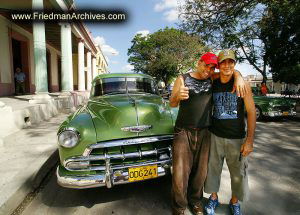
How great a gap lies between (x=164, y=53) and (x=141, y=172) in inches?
1402

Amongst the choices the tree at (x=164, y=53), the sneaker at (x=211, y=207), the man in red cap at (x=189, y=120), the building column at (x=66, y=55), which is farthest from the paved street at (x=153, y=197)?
the tree at (x=164, y=53)

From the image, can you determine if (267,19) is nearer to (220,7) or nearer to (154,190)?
(220,7)

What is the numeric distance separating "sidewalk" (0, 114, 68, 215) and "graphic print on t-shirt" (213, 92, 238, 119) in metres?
2.62

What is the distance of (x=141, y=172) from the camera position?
7.99 feet

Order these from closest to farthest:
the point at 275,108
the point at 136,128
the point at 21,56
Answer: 1. the point at 136,128
2. the point at 275,108
3. the point at 21,56

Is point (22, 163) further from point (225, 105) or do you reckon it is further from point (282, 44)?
→ point (282, 44)

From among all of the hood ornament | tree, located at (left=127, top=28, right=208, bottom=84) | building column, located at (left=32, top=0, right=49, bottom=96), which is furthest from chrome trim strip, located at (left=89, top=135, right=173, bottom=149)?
tree, located at (left=127, top=28, right=208, bottom=84)

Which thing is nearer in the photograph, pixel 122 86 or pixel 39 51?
pixel 122 86

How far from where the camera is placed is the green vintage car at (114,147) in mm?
2381

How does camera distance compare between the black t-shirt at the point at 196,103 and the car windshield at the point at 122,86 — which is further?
the car windshield at the point at 122,86

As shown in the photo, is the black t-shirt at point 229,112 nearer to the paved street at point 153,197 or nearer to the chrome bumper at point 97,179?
the paved street at point 153,197

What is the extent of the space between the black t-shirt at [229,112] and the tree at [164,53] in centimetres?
2998

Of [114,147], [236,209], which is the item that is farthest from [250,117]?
[114,147]

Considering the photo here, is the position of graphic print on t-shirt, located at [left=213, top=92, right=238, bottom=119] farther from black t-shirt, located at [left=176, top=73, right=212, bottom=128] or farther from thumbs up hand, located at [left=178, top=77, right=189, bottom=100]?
thumbs up hand, located at [left=178, top=77, right=189, bottom=100]
